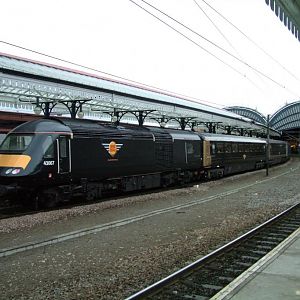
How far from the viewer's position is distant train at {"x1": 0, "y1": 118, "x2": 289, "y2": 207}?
14852 mm

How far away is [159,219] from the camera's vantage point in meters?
13.6

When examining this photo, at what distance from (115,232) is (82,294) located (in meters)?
5.04

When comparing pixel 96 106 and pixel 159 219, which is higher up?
pixel 96 106

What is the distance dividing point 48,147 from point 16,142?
3.85 ft

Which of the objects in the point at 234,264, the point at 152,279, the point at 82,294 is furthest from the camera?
the point at 234,264

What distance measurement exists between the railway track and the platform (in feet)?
1.45

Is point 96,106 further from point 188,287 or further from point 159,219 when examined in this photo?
point 188,287

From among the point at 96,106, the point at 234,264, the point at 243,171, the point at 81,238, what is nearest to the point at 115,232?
the point at 81,238

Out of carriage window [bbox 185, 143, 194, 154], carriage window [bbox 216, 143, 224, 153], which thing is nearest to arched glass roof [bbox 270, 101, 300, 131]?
carriage window [bbox 216, 143, 224, 153]

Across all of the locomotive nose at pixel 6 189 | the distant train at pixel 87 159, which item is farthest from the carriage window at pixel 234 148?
the locomotive nose at pixel 6 189

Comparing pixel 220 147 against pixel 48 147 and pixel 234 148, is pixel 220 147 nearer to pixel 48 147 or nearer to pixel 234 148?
pixel 234 148

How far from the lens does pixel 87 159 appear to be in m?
16.9

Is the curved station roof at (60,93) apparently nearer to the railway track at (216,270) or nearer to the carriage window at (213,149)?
the carriage window at (213,149)

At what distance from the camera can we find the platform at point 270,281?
568cm
